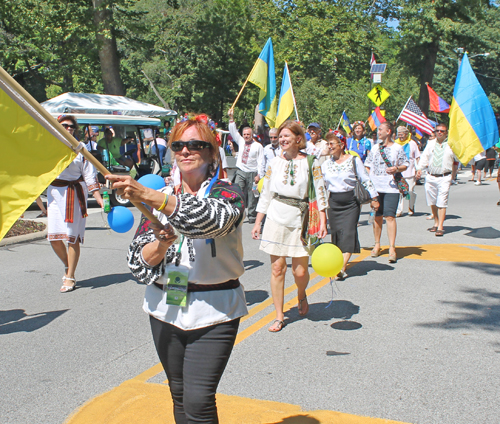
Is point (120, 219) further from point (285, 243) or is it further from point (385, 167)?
point (385, 167)

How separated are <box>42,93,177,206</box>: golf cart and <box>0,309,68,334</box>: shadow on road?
25.7 feet

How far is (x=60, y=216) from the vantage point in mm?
6797

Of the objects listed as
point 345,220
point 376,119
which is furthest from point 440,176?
point 376,119

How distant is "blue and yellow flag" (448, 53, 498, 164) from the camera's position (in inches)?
367

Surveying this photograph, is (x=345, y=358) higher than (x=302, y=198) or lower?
lower

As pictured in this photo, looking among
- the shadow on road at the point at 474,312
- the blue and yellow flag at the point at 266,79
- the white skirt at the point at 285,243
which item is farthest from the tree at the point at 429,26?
the white skirt at the point at 285,243

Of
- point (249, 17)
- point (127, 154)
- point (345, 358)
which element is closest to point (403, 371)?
point (345, 358)

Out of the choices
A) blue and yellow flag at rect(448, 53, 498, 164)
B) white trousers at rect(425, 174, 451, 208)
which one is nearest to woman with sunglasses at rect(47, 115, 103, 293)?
blue and yellow flag at rect(448, 53, 498, 164)

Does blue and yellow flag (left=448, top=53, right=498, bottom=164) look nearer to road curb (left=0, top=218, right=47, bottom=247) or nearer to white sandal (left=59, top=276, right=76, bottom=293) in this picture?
white sandal (left=59, top=276, right=76, bottom=293)

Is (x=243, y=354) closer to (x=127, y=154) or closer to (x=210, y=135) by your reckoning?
(x=210, y=135)

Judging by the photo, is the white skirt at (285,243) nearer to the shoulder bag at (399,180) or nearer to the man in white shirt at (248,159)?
the shoulder bag at (399,180)

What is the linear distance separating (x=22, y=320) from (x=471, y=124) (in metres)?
7.39

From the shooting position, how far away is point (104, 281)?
7.34m

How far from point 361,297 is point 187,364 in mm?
4128
